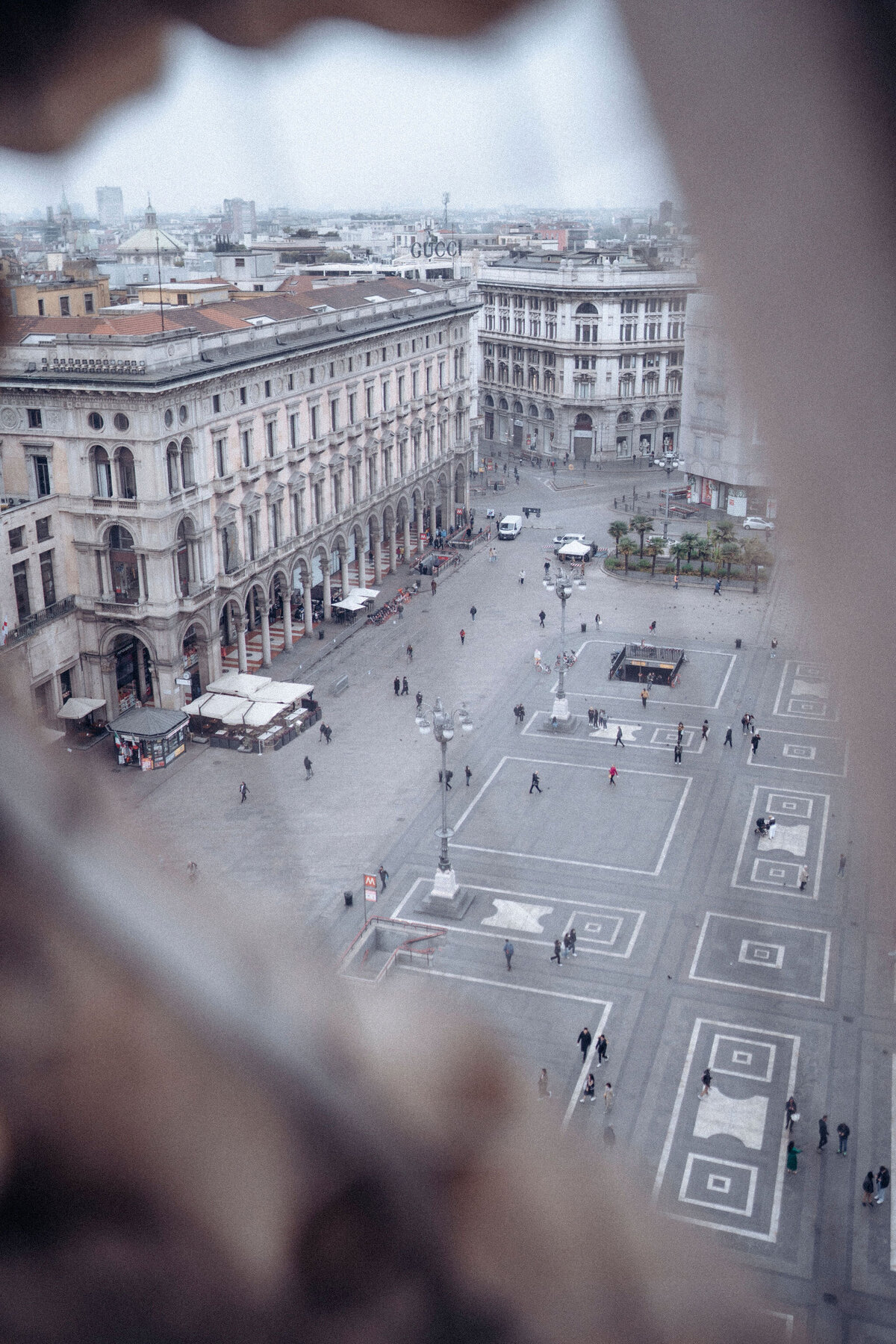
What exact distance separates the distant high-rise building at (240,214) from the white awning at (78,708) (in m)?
31.3

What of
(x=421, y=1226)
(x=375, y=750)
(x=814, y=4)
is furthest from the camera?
(x=375, y=750)

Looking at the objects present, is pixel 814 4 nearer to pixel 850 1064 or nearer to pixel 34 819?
pixel 34 819

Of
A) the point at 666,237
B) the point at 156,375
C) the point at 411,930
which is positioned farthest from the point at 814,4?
the point at 156,375

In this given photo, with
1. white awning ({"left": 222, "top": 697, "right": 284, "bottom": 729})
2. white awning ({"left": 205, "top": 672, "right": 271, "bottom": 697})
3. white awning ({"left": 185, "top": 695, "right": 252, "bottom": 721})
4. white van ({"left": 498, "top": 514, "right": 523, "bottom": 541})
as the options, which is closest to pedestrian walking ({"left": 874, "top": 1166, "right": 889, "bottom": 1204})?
white awning ({"left": 222, "top": 697, "right": 284, "bottom": 729})

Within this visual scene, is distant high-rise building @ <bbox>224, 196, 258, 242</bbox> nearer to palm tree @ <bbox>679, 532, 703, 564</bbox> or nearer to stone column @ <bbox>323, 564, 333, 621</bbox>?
stone column @ <bbox>323, 564, 333, 621</bbox>

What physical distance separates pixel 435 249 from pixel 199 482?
1942 inches

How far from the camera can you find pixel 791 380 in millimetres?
1628

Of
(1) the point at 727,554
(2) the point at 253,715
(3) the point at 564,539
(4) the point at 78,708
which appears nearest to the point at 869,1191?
(2) the point at 253,715

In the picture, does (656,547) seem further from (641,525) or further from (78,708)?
(78,708)

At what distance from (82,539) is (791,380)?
34.4 meters

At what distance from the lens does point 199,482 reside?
36125 mm

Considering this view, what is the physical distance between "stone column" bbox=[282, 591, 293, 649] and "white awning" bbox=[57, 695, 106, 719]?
388 inches

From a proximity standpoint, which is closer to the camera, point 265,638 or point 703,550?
point 265,638

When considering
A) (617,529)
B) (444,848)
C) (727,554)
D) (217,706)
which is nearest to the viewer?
(444,848)
